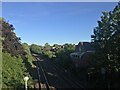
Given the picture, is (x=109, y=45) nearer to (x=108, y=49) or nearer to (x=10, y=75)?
(x=108, y=49)

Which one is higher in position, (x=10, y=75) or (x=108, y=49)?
(x=108, y=49)

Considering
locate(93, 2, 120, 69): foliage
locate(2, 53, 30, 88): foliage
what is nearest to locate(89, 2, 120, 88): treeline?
locate(93, 2, 120, 69): foliage

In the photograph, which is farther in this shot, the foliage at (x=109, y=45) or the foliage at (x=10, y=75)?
the foliage at (x=109, y=45)

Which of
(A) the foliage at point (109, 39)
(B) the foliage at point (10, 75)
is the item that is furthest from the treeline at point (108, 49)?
(B) the foliage at point (10, 75)

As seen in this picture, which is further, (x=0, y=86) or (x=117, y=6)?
(x=117, y=6)

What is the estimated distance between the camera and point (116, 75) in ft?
116

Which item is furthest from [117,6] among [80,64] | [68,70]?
[68,70]

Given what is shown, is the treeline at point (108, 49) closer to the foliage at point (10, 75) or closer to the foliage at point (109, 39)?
the foliage at point (109, 39)

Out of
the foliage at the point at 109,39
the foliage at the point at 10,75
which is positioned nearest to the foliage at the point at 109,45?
the foliage at the point at 109,39

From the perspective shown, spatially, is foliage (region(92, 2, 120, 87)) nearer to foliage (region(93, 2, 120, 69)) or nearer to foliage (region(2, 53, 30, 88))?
foliage (region(93, 2, 120, 69))

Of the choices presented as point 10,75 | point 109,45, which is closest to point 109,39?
point 109,45

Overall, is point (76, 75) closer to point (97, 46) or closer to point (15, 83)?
point (97, 46)

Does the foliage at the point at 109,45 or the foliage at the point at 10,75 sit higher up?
the foliage at the point at 109,45

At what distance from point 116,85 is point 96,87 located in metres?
3.18
